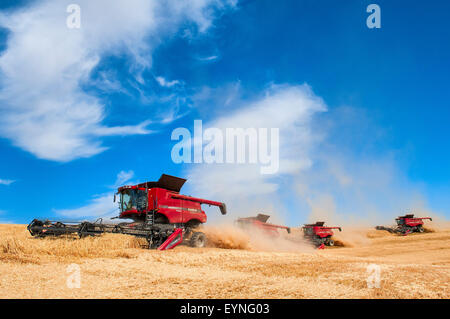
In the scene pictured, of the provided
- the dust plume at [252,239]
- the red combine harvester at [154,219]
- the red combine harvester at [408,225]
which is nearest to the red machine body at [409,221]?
the red combine harvester at [408,225]

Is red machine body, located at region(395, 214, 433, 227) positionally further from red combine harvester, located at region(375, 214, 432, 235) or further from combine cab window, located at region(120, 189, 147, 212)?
combine cab window, located at region(120, 189, 147, 212)

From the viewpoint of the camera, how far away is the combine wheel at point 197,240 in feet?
51.0

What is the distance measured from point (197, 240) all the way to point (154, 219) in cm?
248

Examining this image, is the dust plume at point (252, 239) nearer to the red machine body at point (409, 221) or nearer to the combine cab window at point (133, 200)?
the combine cab window at point (133, 200)

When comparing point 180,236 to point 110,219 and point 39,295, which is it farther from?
point 39,295

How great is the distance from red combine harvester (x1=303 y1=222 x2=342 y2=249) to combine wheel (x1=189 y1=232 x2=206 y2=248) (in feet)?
40.7

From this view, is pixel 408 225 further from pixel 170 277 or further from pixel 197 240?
pixel 170 277

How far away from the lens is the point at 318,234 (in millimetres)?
25078

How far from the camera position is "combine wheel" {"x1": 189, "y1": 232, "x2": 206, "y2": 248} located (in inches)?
611

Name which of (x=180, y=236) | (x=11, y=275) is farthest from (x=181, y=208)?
(x=11, y=275)

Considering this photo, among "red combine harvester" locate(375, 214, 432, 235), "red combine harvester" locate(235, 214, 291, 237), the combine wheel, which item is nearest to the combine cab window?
the combine wheel

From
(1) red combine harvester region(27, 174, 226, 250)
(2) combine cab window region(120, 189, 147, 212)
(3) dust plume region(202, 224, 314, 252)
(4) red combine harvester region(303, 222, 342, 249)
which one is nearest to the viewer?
(1) red combine harvester region(27, 174, 226, 250)

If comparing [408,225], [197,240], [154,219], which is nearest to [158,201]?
[154,219]

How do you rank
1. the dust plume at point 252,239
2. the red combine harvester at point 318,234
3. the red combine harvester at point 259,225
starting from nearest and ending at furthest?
the dust plume at point 252,239 < the red combine harvester at point 259,225 < the red combine harvester at point 318,234
